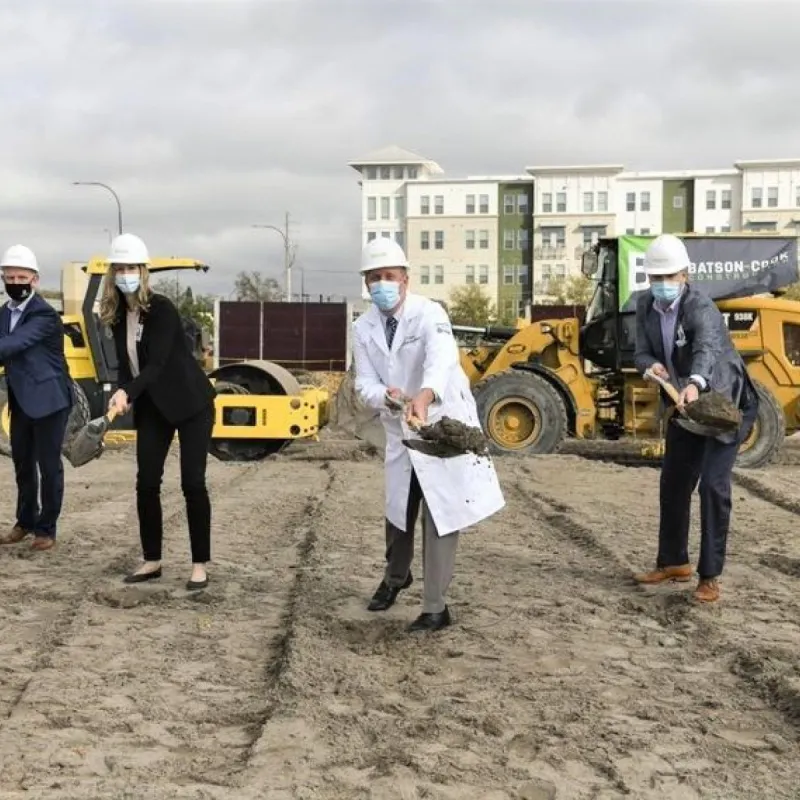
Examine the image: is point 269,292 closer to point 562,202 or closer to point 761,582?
point 562,202

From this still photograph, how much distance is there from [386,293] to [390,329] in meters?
0.21

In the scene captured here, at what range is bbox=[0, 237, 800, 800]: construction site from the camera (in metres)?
3.50

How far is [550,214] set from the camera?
257ft

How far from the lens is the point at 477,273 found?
263ft

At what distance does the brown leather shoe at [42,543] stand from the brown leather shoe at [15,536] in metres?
0.17

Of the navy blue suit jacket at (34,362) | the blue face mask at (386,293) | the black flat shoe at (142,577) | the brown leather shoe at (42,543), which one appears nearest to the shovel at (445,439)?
the blue face mask at (386,293)

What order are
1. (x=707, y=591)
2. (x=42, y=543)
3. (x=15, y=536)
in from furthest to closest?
(x=15, y=536) → (x=42, y=543) → (x=707, y=591)

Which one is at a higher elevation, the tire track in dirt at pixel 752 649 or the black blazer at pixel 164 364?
the black blazer at pixel 164 364

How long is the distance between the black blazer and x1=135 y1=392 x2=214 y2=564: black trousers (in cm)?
8

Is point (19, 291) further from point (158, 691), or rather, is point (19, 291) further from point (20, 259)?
point (158, 691)

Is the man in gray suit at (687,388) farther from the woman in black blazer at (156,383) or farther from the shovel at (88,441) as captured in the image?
the shovel at (88,441)

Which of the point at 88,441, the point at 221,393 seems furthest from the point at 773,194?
the point at 88,441

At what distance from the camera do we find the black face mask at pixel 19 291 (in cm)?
711

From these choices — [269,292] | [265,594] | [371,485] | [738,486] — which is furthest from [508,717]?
[269,292]
